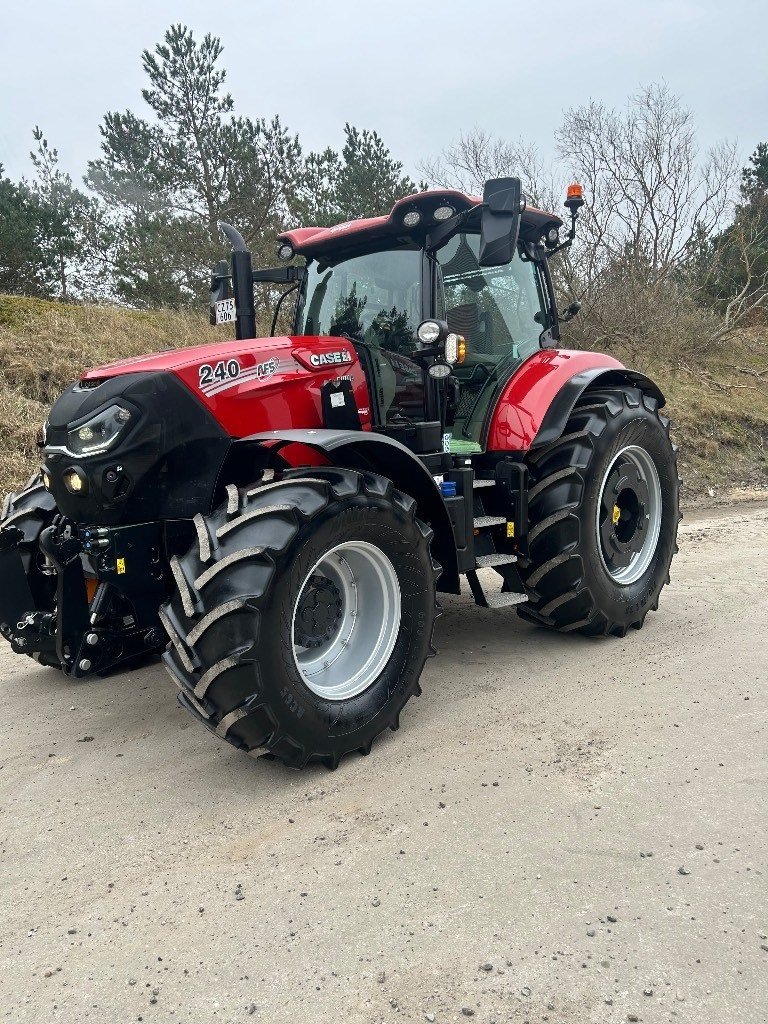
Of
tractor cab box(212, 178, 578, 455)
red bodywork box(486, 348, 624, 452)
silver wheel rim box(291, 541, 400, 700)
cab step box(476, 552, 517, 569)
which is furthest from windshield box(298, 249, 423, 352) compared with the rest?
silver wheel rim box(291, 541, 400, 700)

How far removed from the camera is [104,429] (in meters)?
3.11

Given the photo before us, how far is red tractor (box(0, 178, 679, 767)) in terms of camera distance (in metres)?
2.96

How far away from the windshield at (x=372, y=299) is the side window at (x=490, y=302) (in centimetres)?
21

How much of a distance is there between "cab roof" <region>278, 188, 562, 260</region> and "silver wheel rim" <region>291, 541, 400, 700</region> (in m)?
1.71

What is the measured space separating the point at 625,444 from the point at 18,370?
7.99m

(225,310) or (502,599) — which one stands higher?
(225,310)

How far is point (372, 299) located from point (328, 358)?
1.95 feet

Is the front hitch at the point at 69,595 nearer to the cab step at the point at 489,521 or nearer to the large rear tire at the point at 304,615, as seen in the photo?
the large rear tire at the point at 304,615

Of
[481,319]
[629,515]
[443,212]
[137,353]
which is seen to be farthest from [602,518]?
[137,353]

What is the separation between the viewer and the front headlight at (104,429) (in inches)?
122

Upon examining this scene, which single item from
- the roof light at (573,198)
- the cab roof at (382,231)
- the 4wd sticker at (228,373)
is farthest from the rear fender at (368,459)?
the roof light at (573,198)

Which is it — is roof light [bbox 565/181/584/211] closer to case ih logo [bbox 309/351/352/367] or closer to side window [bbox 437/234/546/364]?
side window [bbox 437/234/546/364]

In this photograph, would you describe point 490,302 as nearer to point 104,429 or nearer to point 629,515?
point 629,515

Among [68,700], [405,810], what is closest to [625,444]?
[405,810]
